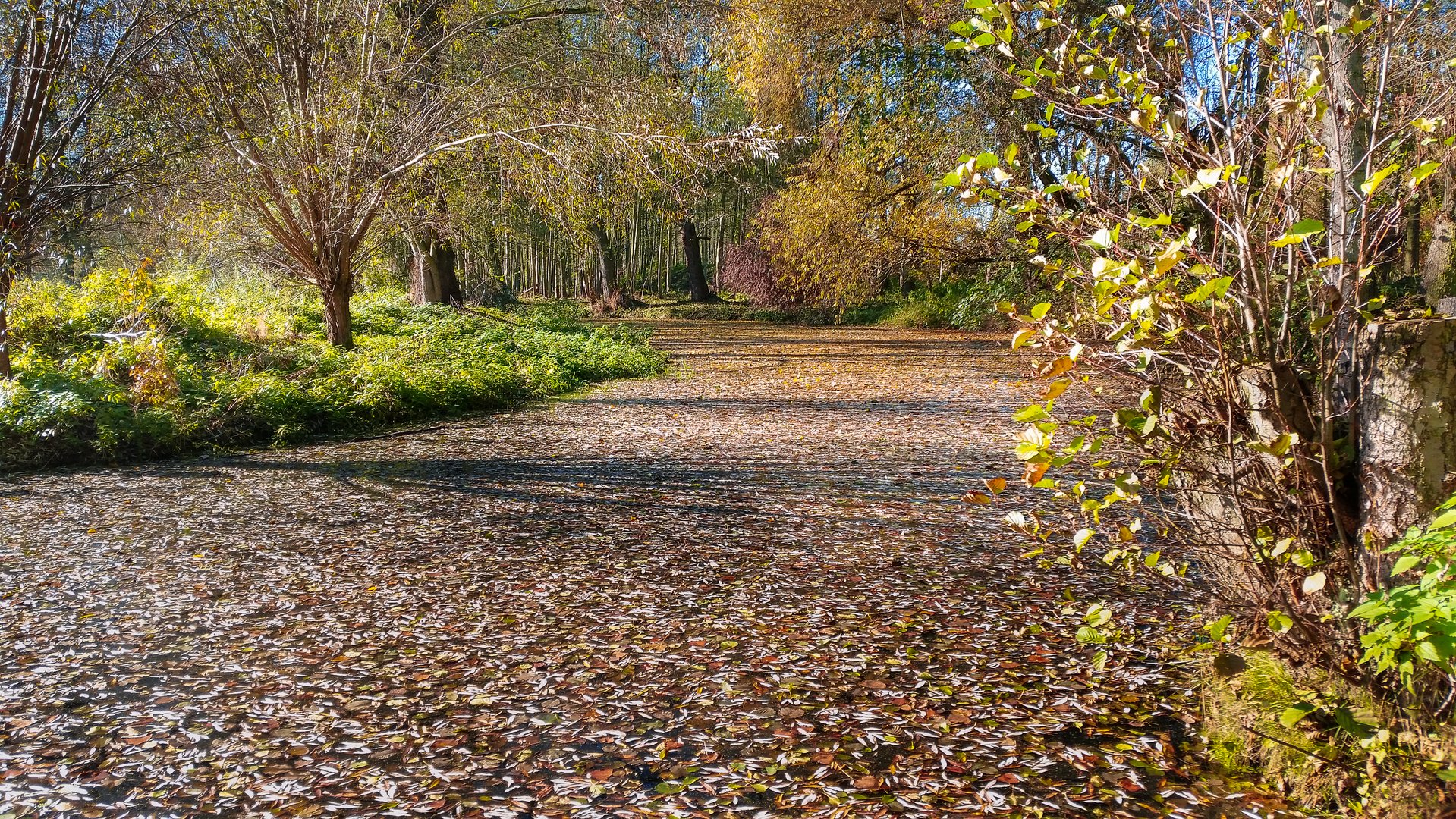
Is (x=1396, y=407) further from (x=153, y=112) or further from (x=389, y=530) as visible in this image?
(x=153, y=112)

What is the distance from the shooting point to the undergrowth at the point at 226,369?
827 centimetres

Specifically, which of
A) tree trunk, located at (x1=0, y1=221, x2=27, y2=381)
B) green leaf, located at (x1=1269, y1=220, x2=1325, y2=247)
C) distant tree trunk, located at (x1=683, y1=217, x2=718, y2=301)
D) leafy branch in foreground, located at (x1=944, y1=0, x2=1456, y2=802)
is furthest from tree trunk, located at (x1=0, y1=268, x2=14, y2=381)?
distant tree trunk, located at (x1=683, y1=217, x2=718, y2=301)

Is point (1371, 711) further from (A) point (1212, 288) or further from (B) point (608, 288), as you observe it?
(B) point (608, 288)

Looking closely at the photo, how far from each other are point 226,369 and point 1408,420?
Result: 11.6 metres

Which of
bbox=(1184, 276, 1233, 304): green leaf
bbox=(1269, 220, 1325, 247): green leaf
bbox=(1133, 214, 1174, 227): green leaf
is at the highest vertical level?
bbox=(1133, 214, 1174, 227): green leaf

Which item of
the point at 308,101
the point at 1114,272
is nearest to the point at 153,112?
the point at 308,101

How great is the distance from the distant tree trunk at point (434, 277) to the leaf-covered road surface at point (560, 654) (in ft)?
44.3

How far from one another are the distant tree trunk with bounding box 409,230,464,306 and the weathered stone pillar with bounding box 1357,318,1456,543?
19383mm

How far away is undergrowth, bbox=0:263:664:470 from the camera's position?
8.27 meters

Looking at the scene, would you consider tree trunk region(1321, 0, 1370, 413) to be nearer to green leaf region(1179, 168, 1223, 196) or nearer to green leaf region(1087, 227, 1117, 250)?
green leaf region(1179, 168, 1223, 196)

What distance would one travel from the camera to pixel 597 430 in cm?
999

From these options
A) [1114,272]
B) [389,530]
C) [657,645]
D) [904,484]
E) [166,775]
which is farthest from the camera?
[904,484]

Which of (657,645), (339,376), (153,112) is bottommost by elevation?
(657,645)

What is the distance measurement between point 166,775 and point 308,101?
974cm
